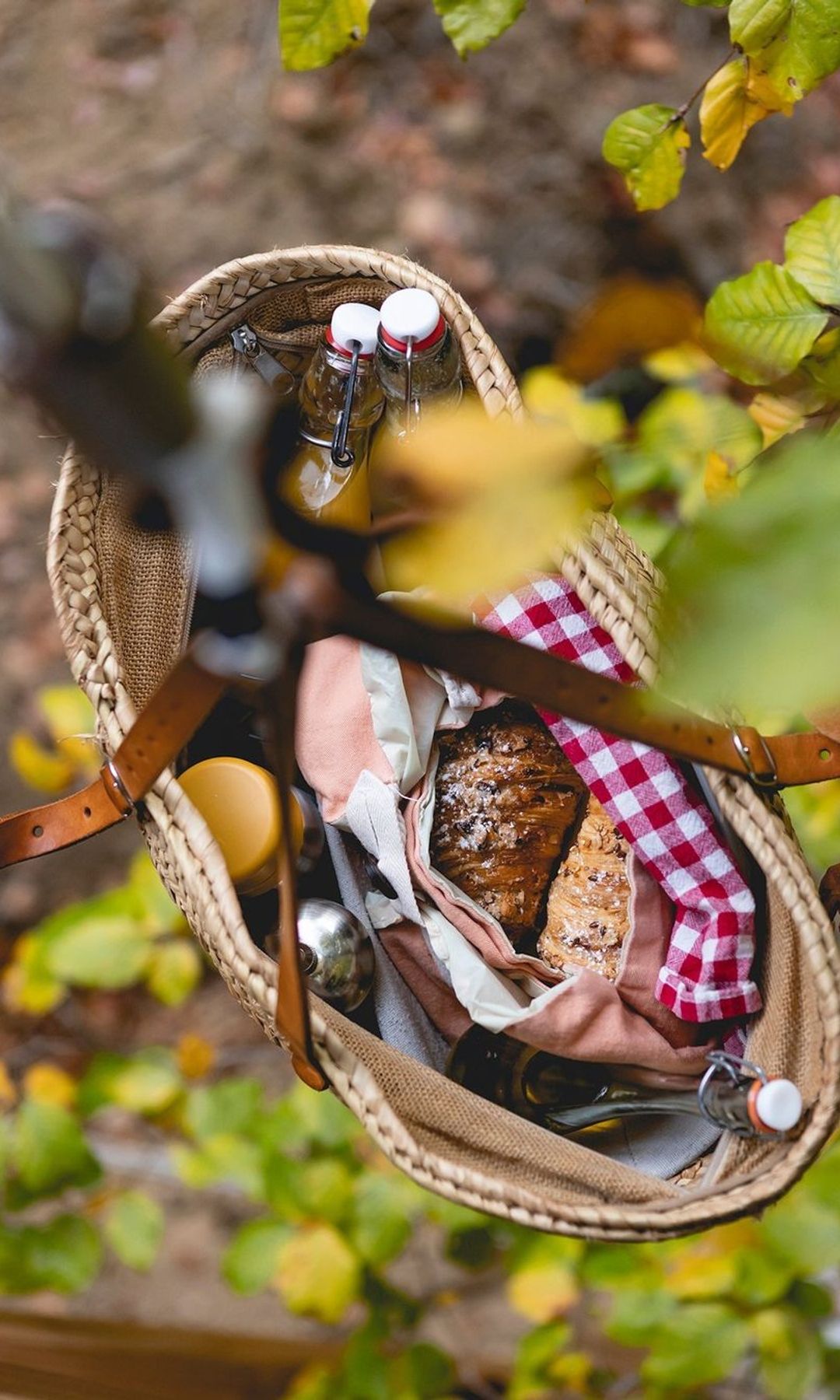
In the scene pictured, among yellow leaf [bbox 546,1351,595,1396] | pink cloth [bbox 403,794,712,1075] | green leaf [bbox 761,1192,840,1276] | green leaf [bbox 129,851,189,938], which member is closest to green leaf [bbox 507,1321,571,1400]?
yellow leaf [bbox 546,1351,595,1396]

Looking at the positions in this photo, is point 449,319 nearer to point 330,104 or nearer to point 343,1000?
point 343,1000

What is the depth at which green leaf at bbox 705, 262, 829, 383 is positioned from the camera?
1.85ft

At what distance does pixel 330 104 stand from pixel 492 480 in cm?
136

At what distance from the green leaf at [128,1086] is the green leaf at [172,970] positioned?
62mm

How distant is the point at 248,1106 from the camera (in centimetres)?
88

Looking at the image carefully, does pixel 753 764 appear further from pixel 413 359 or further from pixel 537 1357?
pixel 537 1357

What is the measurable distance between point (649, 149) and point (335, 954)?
48cm

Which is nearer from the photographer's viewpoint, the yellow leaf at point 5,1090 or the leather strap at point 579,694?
the leather strap at point 579,694

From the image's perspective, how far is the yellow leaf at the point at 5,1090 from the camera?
1.00 m

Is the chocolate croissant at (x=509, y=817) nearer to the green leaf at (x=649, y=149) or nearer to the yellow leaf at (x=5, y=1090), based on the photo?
the green leaf at (x=649, y=149)

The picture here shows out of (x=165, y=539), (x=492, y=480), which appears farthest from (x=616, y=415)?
(x=492, y=480)

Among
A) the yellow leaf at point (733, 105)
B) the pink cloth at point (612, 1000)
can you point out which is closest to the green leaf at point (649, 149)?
the yellow leaf at point (733, 105)

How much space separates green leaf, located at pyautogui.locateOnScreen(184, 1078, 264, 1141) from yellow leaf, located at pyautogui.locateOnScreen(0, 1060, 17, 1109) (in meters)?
0.22

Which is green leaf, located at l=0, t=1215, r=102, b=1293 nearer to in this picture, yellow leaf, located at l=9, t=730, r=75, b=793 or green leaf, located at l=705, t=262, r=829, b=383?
yellow leaf, located at l=9, t=730, r=75, b=793
